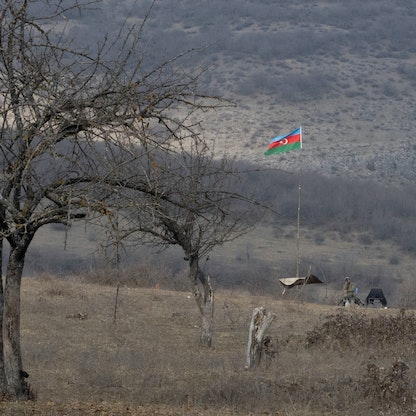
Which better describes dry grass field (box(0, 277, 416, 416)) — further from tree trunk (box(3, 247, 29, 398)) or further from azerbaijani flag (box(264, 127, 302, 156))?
azerbaijani flag (box(264, 127, 302, 156))

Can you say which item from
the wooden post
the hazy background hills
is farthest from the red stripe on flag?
the wooden post

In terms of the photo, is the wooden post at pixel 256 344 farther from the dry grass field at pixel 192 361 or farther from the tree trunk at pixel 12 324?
the tree trunk at pixel 12 324

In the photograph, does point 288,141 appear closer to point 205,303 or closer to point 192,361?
point 205,303

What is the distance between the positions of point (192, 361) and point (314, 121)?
73459 millimetres

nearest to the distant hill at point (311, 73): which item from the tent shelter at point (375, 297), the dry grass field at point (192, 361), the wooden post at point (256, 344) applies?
the tent shelter at point (375, 297)

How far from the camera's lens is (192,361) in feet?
56.7

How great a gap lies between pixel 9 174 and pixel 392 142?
7630 centimetres

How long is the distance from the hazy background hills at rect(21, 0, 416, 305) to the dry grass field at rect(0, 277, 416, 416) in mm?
13529

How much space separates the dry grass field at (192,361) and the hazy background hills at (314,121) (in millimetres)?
13529

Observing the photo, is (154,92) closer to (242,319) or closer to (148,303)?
(242,319)

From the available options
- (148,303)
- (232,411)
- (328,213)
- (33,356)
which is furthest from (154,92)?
(328,213)

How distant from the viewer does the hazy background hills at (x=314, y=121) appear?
194ft

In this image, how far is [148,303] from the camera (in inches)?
1179

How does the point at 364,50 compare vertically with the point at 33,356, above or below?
above
